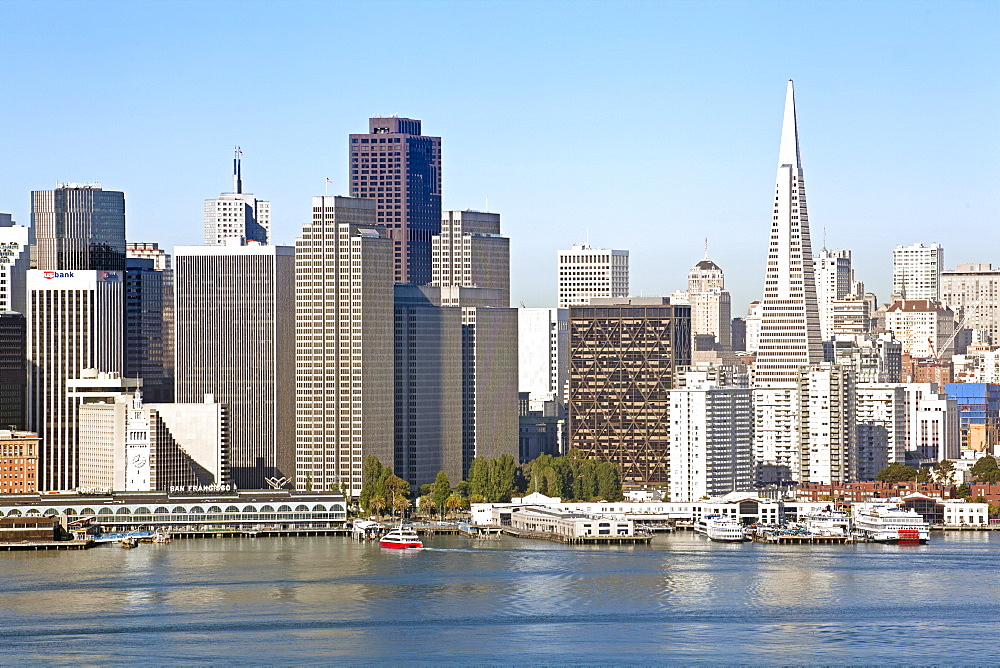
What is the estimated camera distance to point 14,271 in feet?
421

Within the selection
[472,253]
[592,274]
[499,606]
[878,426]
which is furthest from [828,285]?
[499,606]

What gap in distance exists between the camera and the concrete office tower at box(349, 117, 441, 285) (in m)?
178

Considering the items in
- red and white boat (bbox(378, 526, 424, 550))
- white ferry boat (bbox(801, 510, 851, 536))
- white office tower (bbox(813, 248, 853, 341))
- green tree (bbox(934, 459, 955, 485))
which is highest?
white office tower (bbox(813, 248, 853, 341))

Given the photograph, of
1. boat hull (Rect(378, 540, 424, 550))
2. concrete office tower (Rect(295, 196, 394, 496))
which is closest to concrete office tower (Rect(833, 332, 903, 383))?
concrete office tower (Rect(295, 196, 394, 496))

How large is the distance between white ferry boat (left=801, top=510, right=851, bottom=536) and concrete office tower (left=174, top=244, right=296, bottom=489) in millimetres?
27468

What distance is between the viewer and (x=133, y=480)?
341 feet

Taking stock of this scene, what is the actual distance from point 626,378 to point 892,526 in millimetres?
28717

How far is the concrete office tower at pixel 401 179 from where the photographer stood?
17825cm

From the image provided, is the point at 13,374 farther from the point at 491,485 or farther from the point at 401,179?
the point at 401,179

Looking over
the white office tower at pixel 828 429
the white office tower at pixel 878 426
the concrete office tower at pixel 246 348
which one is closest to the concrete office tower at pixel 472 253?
the concrete office tower at pixel 246 348

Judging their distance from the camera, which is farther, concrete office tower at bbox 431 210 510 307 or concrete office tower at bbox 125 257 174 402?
concrete office tower at bbox 431 210 510 307

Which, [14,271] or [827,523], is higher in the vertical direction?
[14,271]

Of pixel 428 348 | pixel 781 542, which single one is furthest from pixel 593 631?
pixel 428 348

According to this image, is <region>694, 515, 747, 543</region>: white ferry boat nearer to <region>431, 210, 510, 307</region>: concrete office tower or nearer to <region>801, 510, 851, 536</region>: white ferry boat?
<region>801, 510, 851, 536</region>: white ferry boat
